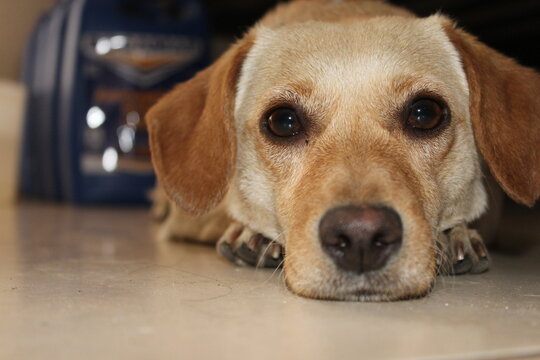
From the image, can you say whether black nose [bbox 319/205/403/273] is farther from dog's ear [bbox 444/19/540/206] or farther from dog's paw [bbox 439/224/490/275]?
dog's ear [bbox 444/19/540/206]

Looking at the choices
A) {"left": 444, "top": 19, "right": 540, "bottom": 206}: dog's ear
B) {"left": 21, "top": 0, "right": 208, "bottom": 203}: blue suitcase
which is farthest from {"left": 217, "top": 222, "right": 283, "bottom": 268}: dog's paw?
{"left": 21, "top": 0, "right": 208, "bottom": 203}: blue suitcase

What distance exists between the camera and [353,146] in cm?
178

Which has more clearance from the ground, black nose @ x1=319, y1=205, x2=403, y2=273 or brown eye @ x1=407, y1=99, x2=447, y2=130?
brown eye @ x1=407, y1=99, x2=447, y2=130

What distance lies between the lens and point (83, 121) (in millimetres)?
4602

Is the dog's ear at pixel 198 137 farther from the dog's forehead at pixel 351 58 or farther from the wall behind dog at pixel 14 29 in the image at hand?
the wall behind dog at pixel 14 29

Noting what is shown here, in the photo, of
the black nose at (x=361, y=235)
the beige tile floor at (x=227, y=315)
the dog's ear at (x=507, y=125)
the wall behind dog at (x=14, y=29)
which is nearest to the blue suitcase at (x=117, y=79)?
the wall behind dog at (x=14, y=29)

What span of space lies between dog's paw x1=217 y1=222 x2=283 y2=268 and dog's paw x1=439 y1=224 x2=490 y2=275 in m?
0.44

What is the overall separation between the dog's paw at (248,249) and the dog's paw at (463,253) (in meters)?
0.44

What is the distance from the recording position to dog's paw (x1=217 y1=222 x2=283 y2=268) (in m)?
2.01

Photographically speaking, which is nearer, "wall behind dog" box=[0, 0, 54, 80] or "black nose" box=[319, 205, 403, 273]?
"black nose" box=[319, 205, 403, 273]

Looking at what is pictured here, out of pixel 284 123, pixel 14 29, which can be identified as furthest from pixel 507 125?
pixel 14 29

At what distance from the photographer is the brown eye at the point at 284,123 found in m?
1.96

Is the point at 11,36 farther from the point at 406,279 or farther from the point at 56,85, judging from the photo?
the point at 406,279

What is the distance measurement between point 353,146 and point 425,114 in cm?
27
